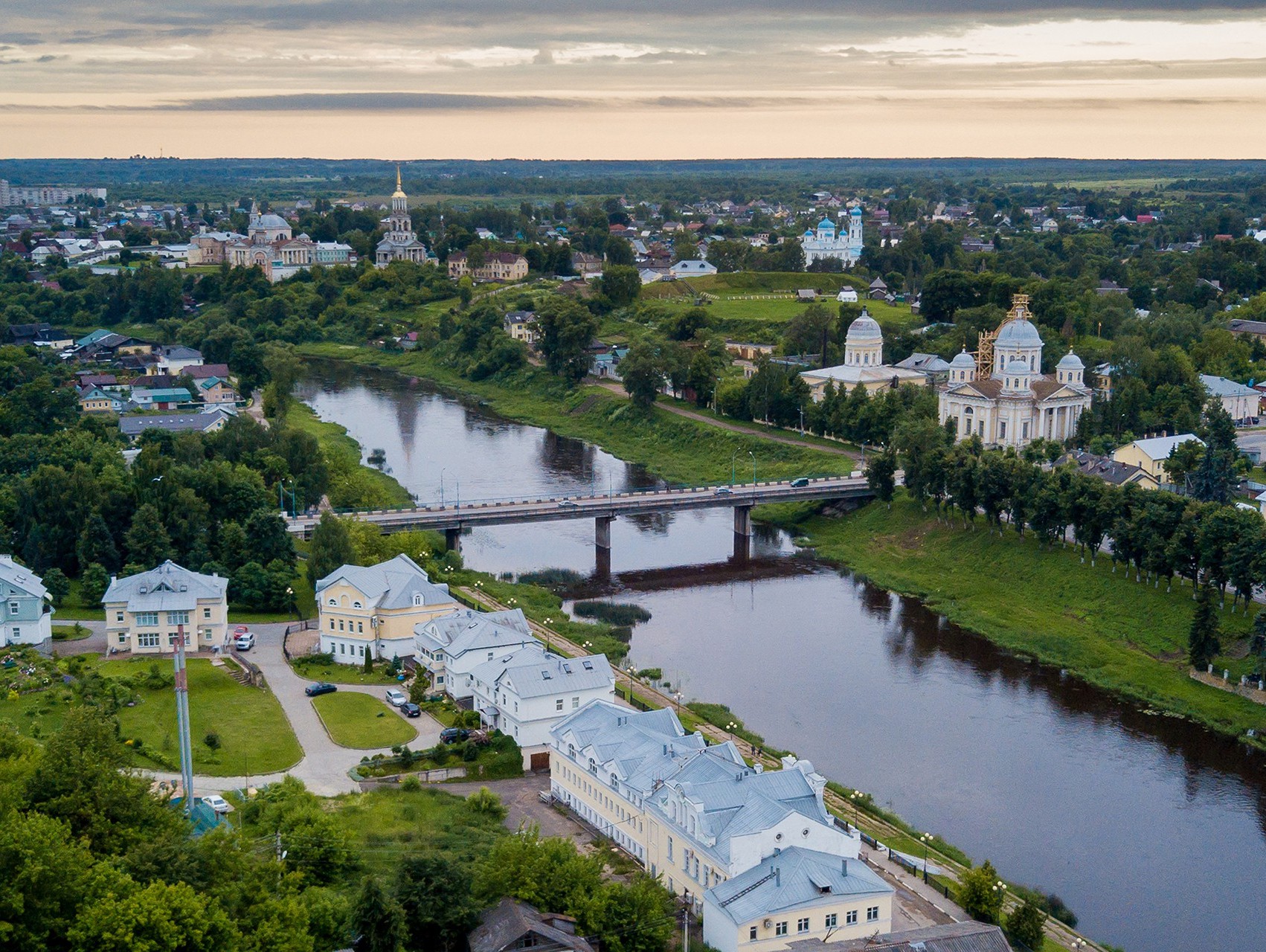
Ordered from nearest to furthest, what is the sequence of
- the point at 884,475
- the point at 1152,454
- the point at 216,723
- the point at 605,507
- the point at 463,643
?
1. the point at 216,723
2. the point at 463,643
3. the point at 605,507
4. the point at 1152,454
5. the point at 884,475

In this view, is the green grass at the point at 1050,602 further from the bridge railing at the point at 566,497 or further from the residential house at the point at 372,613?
the residential house at the point at 372,613

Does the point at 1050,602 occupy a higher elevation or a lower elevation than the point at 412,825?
lower

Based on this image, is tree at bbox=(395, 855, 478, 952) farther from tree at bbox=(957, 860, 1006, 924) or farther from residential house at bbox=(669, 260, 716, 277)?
residential house at bbox=(669, 260, 716, 277)

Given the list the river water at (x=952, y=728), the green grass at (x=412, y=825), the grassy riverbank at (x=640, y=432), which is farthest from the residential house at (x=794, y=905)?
the grassy riverbank at (x=640, y=432)

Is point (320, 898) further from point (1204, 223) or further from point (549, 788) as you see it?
point (1204, 223)

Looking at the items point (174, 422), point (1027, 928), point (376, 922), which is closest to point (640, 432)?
point (174, 422)

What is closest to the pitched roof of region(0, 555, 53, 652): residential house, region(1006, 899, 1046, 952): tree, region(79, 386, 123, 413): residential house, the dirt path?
region(0, 555, 53, 652): residential house

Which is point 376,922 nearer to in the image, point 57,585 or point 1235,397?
point 57,585
